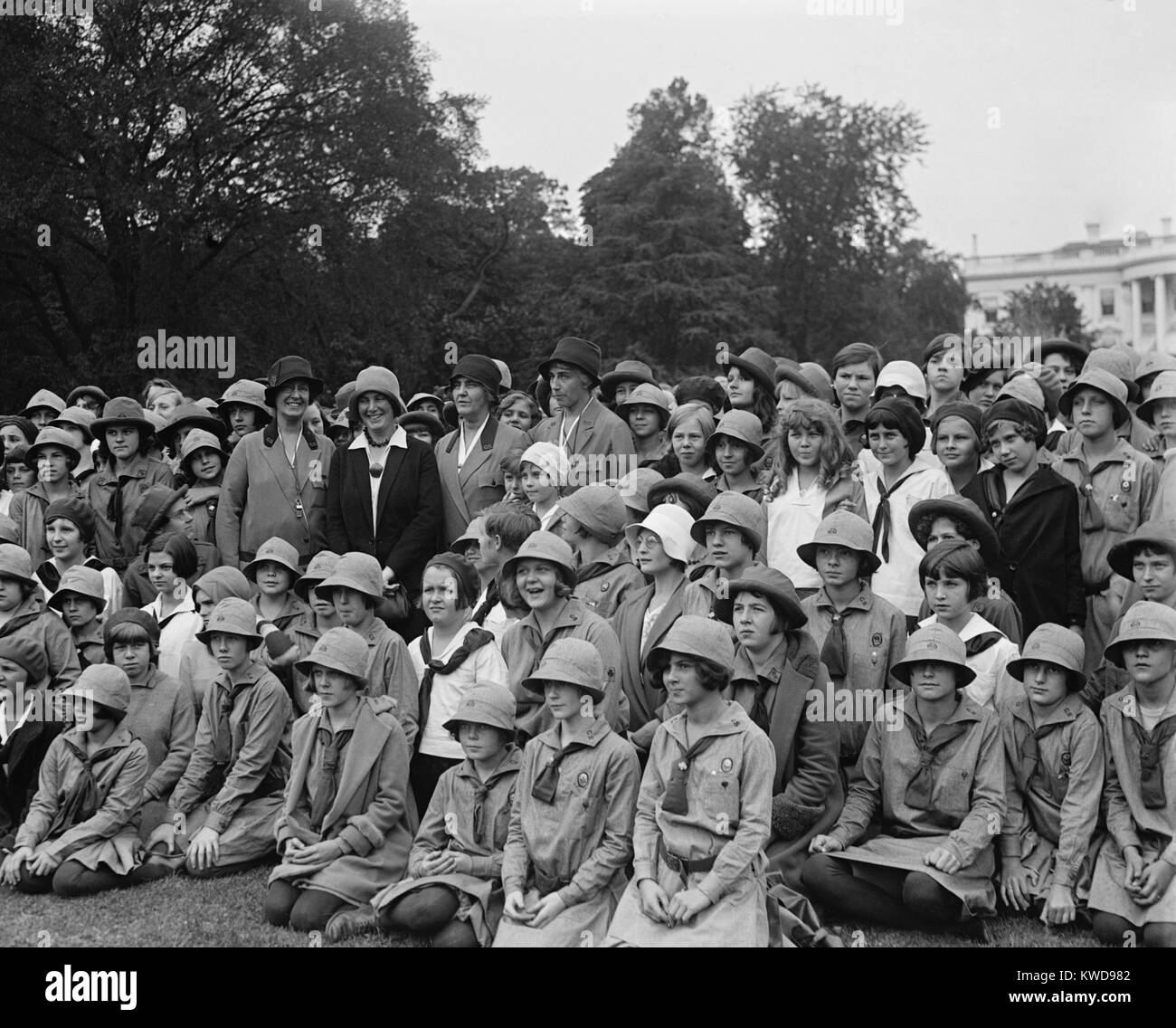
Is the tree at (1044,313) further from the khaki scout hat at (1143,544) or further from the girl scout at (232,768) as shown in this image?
the girl scout at (232,768)

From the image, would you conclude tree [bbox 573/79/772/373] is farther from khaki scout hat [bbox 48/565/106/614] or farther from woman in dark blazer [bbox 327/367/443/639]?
khaki scout hat [bbox 48/565/106/614]

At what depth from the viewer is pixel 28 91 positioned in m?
23.3

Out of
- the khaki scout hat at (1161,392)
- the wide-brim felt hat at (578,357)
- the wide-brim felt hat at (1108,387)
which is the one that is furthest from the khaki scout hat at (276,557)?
the khaki scout hat at (1161,392)

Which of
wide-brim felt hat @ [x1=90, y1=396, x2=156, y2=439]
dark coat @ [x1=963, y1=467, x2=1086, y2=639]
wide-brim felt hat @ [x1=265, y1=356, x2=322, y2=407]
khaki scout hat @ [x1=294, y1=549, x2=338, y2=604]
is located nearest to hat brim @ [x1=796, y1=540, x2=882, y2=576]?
dark coat @ [x1=963, y1=467, x2=1086, y2=639]

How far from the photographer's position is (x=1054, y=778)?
658 centimetres

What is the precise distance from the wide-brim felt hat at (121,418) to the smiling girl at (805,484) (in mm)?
5000

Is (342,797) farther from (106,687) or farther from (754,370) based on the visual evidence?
(754,370)

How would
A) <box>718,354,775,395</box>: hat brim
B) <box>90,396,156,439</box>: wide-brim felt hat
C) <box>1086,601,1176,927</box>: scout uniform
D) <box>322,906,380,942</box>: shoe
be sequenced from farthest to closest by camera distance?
<box>90,396,156,439</box>: wide-brim felt hat, <box>718,354,775,395</box>: hat brim, <box>322,906,380,942</box>: shoe, <box>1086,601,1176,927</box>: scout uniform

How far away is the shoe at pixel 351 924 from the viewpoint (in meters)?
6.59

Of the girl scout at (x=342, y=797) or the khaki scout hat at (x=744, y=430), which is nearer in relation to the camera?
the girl scout at (x=342, y=797)

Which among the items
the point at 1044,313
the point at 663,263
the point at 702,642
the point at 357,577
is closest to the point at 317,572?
the point at 357,577

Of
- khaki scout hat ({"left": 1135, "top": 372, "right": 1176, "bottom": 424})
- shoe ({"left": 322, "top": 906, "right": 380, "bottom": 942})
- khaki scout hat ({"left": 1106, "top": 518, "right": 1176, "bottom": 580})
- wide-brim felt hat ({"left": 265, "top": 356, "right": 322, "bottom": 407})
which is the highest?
wide-brim felt hat ({"left": 265, "top": 356, "right": 322, "bottom": 407})

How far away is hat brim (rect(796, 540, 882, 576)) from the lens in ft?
23.4

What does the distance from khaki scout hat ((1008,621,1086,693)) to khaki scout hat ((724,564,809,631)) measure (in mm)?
1089
